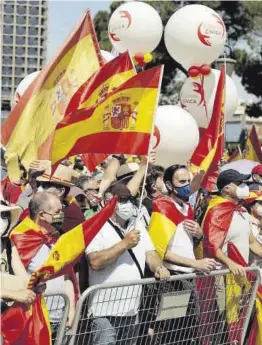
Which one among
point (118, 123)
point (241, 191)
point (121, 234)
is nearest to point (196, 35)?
point (241, 191)

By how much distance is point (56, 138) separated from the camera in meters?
6.12

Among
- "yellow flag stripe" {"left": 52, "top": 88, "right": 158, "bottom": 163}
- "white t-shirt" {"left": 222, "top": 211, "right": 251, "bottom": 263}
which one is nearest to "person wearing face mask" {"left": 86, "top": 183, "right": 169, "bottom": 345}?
"yellow flag stripe" {"left": 52, "top": 88, "right": 158, "bottom": 163}

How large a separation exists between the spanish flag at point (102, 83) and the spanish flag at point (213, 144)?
145 centimetres

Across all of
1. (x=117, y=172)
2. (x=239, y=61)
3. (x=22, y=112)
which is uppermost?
(x=22, y=112)

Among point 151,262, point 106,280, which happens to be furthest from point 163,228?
point 106,280

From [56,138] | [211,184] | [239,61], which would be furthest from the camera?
[239,61]

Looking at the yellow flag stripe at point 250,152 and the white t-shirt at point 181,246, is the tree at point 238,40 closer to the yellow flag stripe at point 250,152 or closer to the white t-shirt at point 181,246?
the yellow flag stripe at point 250,152

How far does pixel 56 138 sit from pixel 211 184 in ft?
6.87

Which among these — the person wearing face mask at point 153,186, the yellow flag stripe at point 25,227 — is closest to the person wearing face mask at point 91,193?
the person wearing face mask at point 153,186

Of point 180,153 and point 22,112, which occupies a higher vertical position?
point 22,112

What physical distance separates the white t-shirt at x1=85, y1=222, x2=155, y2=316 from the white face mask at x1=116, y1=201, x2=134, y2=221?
12 cm

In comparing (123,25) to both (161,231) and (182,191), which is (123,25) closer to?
(182,191)

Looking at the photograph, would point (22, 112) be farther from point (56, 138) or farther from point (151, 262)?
point (151, 262)

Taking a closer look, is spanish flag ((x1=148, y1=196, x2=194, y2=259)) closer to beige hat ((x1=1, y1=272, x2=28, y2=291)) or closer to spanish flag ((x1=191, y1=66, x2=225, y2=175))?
beige hat ((x1=1, y1=272, x2=28, y2=291))
